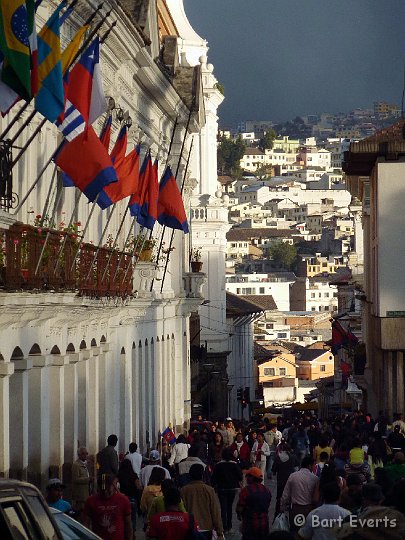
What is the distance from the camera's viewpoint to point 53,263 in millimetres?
24328

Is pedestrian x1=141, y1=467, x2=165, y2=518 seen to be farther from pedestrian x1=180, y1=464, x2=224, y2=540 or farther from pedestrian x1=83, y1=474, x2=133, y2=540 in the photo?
pedestrian x1=83, y1=474, x2=133, y2=540

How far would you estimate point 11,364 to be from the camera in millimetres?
24203

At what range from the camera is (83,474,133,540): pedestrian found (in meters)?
18.2

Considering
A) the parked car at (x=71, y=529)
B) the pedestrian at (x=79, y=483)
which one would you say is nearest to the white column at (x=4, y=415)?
the pedestrian at (x=79, y=483)

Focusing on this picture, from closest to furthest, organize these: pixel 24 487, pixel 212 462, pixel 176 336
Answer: pixel 24 487 < pixel 212 462 < pixel 176 336

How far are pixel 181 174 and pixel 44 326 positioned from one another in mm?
27994

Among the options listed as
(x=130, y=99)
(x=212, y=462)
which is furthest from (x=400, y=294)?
(x=212, y=462)

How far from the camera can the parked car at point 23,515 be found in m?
11.7

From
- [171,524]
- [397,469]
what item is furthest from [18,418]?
[171,524]

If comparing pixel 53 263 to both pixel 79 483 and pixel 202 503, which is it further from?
pixel 202 503

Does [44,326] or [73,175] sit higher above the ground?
[73,175]

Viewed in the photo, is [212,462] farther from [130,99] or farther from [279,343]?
[279,343]

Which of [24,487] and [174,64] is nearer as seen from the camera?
[24,487]

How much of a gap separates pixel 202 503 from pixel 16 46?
527 cm
